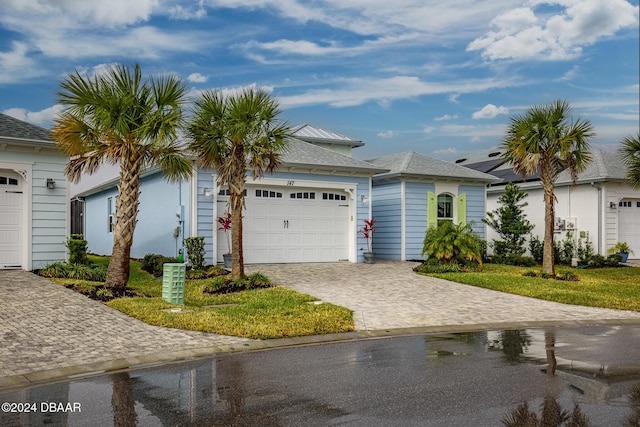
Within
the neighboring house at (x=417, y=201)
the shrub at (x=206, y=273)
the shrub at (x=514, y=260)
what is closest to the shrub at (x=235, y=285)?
the shrub at (x=206, y=273)

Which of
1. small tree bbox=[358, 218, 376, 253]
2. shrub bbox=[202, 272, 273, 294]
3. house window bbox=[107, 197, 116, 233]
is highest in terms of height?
house window bbox=[107, 197, 116, 233]

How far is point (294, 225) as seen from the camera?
18969mm

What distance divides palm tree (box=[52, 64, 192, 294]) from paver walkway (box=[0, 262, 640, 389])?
2019 mm

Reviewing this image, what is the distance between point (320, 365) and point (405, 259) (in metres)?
14.6

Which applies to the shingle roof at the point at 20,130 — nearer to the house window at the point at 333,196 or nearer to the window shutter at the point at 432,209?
the house window at the point at 333,196

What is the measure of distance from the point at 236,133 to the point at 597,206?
53.2 feet

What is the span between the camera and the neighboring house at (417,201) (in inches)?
830

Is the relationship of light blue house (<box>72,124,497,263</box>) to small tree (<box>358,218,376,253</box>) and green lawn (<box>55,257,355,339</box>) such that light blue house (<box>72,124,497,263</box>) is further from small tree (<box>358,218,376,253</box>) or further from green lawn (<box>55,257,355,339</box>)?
green lawn (<box>55,257,355,339</box>)

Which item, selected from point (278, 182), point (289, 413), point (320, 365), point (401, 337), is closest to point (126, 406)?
point (289, 413)

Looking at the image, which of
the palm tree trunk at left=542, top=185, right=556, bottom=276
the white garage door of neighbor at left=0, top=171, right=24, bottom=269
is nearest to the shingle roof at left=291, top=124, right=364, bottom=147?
the palm tree trunk at left=542, top=185, right=556, bottom=276

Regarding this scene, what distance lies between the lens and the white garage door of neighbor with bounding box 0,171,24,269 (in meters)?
14.7

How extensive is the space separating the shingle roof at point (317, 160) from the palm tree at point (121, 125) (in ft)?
20.8

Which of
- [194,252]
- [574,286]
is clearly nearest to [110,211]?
[194,252]

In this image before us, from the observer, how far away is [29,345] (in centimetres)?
772
